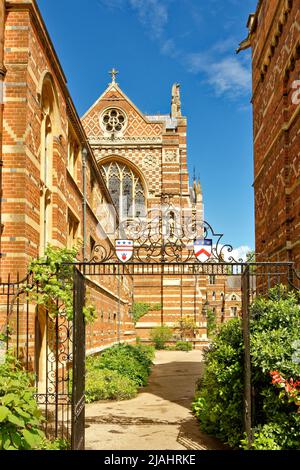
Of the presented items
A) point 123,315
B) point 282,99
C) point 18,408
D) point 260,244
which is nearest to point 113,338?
point 123,315

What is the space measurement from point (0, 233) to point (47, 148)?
402 cm

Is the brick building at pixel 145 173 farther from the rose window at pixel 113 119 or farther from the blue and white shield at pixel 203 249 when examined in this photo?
the blue and white shield at pixel 203 249

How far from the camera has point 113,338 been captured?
30.9m

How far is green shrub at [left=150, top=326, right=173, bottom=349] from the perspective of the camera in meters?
41.2

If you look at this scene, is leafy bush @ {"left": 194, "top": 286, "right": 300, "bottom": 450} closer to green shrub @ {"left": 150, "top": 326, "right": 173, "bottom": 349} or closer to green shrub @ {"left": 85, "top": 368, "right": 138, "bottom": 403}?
green shrub @ {"left": 85, "top": 368, "right": 138, "bottom": 403}

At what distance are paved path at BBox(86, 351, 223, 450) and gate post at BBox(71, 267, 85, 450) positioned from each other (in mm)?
2242

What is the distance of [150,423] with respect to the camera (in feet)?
40.0

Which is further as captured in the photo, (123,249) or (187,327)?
(187,327)

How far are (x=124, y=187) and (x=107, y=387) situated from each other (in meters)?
29.1

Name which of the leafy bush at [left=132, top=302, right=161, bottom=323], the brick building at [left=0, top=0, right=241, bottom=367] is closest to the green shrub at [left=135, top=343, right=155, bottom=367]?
the brick building at [left=0, top=0, right=241, bottom=367]

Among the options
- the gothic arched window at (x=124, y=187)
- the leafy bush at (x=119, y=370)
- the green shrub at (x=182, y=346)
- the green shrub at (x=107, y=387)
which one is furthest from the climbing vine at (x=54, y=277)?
the gothic arched window at (x=124, y=187)

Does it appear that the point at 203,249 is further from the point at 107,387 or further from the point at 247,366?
the point at 107,387

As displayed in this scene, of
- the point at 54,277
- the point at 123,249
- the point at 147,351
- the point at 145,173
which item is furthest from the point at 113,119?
the point at 54,277

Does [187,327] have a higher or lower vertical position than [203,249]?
lower
